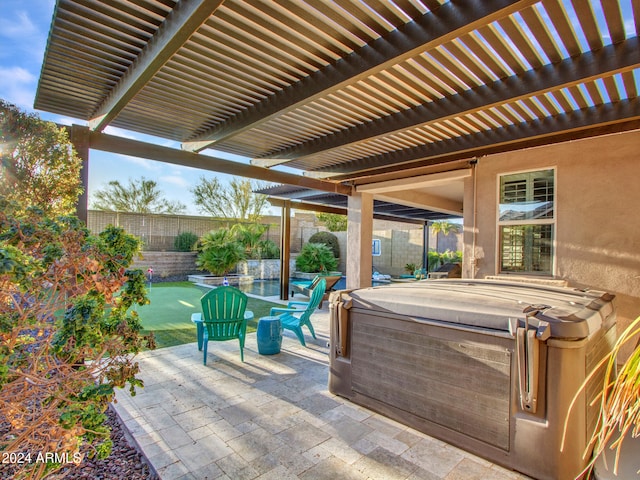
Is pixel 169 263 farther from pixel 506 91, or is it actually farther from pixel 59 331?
pixel 506 91

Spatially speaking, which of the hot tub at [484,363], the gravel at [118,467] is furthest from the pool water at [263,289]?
the gravel at [118,467]

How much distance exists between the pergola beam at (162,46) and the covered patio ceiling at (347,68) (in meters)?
0.01

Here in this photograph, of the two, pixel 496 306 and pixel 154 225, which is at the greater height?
pixel 154 225

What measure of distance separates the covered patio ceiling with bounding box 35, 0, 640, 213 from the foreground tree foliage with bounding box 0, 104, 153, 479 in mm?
1775

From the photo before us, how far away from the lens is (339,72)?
3336 millimetres

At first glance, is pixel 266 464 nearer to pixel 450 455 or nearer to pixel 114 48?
pixel 450 455

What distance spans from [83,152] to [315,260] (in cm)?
963

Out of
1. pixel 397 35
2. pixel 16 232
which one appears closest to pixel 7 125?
pixel 16 232

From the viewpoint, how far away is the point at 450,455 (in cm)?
259

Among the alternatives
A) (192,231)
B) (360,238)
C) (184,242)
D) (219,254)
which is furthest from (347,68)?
(192,231)

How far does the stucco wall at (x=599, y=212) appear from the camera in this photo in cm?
463

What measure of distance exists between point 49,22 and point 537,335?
179 inches

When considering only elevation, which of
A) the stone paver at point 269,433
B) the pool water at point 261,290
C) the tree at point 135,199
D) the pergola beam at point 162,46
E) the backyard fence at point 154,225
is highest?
the tree at point 135,199

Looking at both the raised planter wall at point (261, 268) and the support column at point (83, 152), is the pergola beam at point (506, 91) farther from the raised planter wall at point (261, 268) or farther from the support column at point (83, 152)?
the raised planter wall at point (261, 268)
